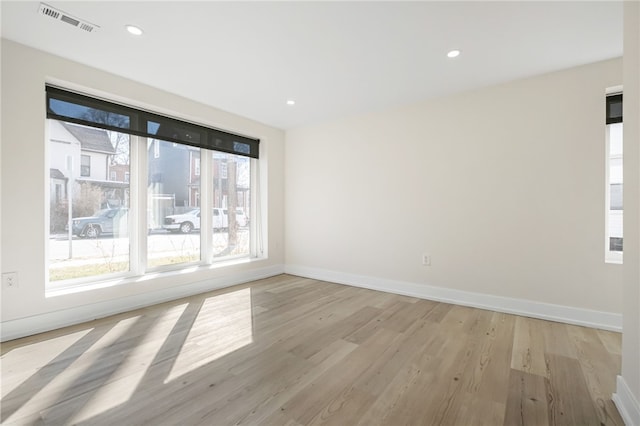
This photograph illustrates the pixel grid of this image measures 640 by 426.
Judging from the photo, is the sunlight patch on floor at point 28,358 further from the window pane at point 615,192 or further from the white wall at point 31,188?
the window pane at point 615,192

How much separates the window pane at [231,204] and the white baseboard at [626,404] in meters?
4.15

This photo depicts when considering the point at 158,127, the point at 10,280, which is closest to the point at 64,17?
the point at 158,127

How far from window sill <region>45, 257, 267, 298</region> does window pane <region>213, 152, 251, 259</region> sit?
26 centimetres

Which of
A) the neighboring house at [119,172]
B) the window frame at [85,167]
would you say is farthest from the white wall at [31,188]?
the neighboring house at [119,172]

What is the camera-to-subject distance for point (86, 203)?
294 centimetres

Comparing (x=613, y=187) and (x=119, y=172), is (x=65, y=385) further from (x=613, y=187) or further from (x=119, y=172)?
(x=613, y=187)

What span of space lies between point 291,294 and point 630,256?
3.08 m

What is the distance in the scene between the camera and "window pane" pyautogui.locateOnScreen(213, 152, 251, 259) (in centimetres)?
414

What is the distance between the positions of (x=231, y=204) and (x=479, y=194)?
11.3 feet

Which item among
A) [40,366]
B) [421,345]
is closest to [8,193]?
[40,366]

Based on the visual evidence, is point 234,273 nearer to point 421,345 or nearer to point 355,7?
point 421,345

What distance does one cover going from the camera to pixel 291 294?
3.62 metres

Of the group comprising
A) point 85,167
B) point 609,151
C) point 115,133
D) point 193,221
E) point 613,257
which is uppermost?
point 115,133

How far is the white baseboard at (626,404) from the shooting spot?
134 centimetres
